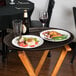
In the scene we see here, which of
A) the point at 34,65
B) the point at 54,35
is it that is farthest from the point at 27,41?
the point at 34,65

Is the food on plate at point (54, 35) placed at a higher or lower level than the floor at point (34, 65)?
higher

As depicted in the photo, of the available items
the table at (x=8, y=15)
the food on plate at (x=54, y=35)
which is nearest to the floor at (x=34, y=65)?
the table at (x=8, y=15)

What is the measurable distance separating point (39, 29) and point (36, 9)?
1.40 metres

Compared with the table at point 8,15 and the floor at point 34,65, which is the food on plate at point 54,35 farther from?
the floor at point 34,65

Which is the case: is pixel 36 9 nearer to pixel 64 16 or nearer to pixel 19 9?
pixel 64 16

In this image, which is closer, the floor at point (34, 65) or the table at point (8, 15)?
the table at point (8, 15)

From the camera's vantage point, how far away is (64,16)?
3125 millimetres

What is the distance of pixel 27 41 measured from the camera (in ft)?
5.06

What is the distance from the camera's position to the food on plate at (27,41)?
4.91 ft

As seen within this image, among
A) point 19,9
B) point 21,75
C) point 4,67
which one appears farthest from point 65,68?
point 19,9

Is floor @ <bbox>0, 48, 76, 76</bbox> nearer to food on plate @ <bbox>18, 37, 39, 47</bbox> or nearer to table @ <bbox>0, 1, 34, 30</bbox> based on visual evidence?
table @ <bbox>0, 1, 34, 30</bbox>

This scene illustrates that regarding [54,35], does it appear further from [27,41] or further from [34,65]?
[34,65]

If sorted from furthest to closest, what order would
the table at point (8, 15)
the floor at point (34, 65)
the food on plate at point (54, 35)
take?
the floor at point (34, 65)
the table at point (8, 15)
the food on plate at point (54, 35)

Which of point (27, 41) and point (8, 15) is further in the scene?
point (8, 15)
